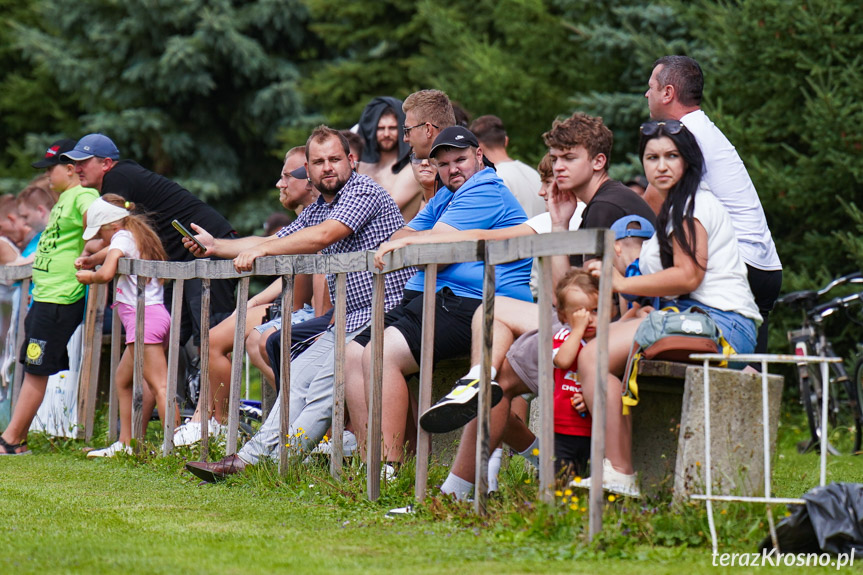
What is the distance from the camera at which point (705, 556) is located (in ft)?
14.5

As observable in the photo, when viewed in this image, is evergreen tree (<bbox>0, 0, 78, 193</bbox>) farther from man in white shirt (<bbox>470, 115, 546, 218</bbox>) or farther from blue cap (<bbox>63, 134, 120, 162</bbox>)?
man in white shirt (<bbox>470, 115, 546, 218</bbox>)

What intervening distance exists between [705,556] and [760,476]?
21.0 inches

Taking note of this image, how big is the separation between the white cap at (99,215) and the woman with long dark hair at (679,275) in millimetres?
4416

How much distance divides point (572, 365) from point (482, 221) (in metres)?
1.24

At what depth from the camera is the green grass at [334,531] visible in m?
4.38

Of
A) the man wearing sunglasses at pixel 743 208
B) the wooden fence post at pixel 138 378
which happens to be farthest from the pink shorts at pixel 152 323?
the man wearing sunglasses at pixel 743 208

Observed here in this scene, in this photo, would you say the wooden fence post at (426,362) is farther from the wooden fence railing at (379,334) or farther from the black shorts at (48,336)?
the black shorts at (48,336)

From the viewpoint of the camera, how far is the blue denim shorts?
4.97 m

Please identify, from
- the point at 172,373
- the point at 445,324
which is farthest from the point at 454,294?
the point at 172,373

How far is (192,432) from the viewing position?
7934 millimetres

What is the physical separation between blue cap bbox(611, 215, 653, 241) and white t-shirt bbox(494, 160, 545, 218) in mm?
3039

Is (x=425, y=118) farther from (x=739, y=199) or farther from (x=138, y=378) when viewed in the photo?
(x=138, y=378)

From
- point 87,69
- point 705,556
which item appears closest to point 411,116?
point 705,556

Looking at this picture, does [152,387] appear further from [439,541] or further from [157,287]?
[439,541]
